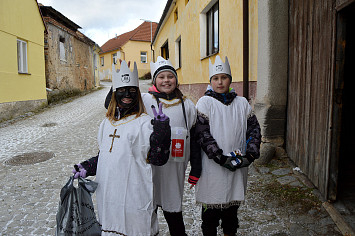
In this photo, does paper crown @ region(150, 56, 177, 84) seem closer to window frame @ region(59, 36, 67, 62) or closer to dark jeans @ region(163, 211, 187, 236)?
dark jeans @ region(163, 211, 187, 236)

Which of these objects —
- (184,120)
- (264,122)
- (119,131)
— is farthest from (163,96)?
(264,122)

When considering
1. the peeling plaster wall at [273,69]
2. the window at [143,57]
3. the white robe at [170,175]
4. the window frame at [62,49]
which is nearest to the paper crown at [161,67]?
the white robe at [170,175]

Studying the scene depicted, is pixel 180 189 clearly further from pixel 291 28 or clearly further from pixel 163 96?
pixel 291 28

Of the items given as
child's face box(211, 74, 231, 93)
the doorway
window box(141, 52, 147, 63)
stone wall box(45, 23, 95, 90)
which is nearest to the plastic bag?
child's face box(211, 74, 231, 93)

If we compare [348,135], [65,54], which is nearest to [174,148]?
[348,135]

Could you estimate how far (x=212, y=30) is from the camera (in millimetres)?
8789

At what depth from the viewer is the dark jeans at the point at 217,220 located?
2.52 m

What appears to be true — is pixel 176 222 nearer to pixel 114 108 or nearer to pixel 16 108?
pixel 114 108

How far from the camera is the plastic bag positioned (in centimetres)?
208

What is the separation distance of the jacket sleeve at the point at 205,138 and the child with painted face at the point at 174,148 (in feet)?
0.22

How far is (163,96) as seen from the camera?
2.42 m

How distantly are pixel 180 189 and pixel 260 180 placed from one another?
2.05 meters

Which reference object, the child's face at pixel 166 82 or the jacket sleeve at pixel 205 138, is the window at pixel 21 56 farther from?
the jacket sleeve at pixel 205 138

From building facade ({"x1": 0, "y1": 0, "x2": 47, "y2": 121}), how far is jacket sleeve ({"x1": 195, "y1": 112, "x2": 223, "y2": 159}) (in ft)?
28.4
